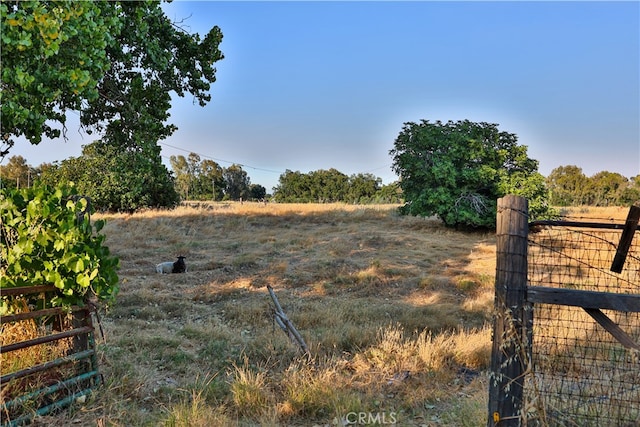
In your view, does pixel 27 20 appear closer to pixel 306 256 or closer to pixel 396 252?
pixel 306 256

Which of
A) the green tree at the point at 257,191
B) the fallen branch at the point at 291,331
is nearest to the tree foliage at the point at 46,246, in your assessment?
the fallen branch at the point at 291,331

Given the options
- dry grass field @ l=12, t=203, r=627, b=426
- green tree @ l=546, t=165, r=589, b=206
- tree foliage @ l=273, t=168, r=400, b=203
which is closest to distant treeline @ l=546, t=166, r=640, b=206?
green tree @ l=546, t=165, r=589, b=206

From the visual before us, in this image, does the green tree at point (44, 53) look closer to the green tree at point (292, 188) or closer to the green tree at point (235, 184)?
the green tree at point (292, 188)

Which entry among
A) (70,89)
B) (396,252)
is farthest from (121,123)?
(396,252)

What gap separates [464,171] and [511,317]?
1652 cm

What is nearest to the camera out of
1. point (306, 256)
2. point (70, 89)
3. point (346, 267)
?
point (70, 89)

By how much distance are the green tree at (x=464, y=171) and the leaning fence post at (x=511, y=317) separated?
1584 cm

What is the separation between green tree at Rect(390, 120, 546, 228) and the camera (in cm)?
1783

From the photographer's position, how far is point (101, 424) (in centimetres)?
303

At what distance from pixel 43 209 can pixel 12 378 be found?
4.54 feet

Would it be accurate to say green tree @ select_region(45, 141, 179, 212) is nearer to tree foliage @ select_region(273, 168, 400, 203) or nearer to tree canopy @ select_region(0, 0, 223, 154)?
tree canopy @ select_region(0, 0, 223, 154)

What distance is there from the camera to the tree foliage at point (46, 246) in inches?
141

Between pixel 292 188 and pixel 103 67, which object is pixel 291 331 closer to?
pixel 103 67

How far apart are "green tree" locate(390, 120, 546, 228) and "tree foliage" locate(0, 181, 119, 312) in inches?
627
